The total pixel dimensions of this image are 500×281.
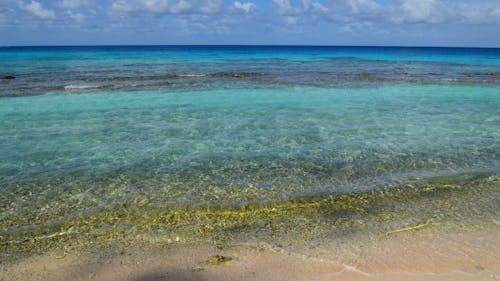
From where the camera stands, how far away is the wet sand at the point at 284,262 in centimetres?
491

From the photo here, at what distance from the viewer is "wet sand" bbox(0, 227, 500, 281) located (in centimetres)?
491

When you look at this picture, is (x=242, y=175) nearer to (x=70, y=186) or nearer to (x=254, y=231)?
(x=254, y=231)

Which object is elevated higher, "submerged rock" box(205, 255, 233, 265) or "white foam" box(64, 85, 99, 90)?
"white foam" box(64, 85, 99, 90)

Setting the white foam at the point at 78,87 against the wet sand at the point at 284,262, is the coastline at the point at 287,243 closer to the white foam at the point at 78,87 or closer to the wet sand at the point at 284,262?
the wet sand at the point at 284,262

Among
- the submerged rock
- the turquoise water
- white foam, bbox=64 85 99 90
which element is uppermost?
white foam, bbox=64 85 99 90

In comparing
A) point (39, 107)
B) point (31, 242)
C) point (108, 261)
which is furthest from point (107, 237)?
point (39, 107)

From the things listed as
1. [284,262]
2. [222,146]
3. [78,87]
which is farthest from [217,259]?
[78,87]

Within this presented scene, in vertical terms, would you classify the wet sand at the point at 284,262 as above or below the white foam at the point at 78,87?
below

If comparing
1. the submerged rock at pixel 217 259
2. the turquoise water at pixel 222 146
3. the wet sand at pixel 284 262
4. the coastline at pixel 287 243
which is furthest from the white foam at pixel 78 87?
the submerged rock at pixel 217 259

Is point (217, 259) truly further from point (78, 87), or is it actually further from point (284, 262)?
point (78, 87)

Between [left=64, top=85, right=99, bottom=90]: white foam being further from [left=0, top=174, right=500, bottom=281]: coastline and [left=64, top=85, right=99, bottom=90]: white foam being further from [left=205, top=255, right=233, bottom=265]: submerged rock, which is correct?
[left=205, top=255, right=233, bottom=265]: submerged rock

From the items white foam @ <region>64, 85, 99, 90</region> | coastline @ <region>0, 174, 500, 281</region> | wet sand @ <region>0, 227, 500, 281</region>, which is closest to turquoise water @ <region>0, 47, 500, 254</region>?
coastline @ <region>0, 174, 500, 281</region>

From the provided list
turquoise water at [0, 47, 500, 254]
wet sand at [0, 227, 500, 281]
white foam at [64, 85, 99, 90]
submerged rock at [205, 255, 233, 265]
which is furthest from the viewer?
white foam at [64, 85, 99, 90]

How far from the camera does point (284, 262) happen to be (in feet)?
17.0
